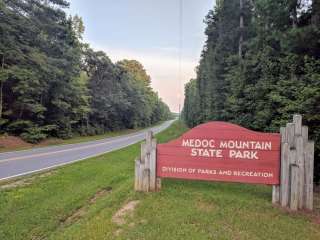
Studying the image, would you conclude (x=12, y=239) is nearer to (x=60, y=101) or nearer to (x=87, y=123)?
(x=60, y=101)

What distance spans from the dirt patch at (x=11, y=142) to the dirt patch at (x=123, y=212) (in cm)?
1663

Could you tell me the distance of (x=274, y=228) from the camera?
461 cm

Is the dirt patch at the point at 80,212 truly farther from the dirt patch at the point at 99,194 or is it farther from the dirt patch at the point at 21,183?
the dirt patch at the point at 21,183

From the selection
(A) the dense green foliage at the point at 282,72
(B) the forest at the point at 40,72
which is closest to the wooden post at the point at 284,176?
(A) the dense green foliage at the point at 282,72

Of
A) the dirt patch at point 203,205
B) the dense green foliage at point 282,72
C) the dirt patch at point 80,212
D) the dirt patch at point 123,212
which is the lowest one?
the dirt patch at point 80,212

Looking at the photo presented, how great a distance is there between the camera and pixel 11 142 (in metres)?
21.0

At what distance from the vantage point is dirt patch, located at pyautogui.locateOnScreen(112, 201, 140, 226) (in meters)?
4.89

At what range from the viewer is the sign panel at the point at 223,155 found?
590 centimetres

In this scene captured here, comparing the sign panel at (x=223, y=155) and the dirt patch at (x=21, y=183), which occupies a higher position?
the sign panel at (x=223, y=155)

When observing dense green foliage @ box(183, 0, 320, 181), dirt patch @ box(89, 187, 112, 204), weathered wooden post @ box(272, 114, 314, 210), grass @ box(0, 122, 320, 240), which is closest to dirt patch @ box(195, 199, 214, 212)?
grass @ box(0, 122, 320, 240)

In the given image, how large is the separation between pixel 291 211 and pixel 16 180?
749 cm

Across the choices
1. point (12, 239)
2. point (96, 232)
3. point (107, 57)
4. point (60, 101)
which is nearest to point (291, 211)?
point (96, 232)

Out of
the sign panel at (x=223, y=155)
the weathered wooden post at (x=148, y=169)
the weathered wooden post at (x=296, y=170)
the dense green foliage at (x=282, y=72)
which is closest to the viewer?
the weathered wooden post at (x=296, y=170)

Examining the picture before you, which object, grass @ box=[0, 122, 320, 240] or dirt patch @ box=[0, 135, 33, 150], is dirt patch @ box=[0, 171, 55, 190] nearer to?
grass @ box=[0, 122, 320, 240]
